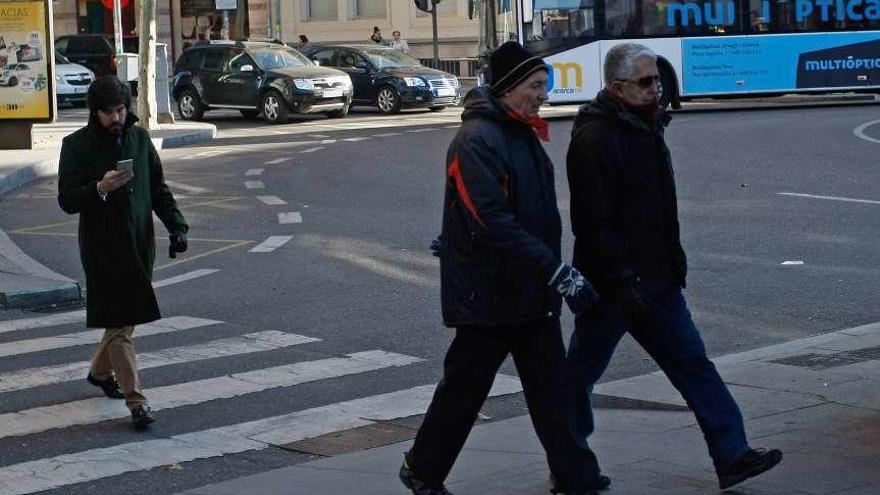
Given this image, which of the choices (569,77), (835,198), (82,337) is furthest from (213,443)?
(569,77)

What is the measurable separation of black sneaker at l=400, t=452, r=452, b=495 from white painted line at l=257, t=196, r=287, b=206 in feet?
37.9

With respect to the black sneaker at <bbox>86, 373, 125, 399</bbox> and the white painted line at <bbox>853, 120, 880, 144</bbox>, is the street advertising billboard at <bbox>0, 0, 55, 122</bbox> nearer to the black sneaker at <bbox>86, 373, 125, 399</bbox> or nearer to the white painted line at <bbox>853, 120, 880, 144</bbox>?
the white painted line at <bbox>853, 120, 880, 144</bbox>

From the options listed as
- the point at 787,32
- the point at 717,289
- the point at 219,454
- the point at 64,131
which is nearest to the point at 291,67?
the point at 64,131

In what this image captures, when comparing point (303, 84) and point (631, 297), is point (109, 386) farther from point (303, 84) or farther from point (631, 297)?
point (303, 84)

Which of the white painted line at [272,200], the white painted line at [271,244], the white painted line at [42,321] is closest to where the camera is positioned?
the white painted line at [42,321]

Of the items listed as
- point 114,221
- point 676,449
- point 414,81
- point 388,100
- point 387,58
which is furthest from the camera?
point 387,58

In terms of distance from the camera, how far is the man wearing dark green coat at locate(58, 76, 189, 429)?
24.6 feet

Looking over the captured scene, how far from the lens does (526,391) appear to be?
5715 millimetres

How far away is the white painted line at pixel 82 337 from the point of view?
9719 millimetres

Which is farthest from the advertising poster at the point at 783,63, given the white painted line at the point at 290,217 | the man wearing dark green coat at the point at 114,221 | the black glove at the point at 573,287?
the black glove at the point at 573,287

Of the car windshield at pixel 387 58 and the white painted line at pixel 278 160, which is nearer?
the white painted line at pixel 278 160

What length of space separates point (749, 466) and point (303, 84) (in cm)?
2555

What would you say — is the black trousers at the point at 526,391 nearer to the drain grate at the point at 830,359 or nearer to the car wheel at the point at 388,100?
the drain grate at the point at 830,359

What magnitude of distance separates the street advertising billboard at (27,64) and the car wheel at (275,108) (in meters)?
8.13
